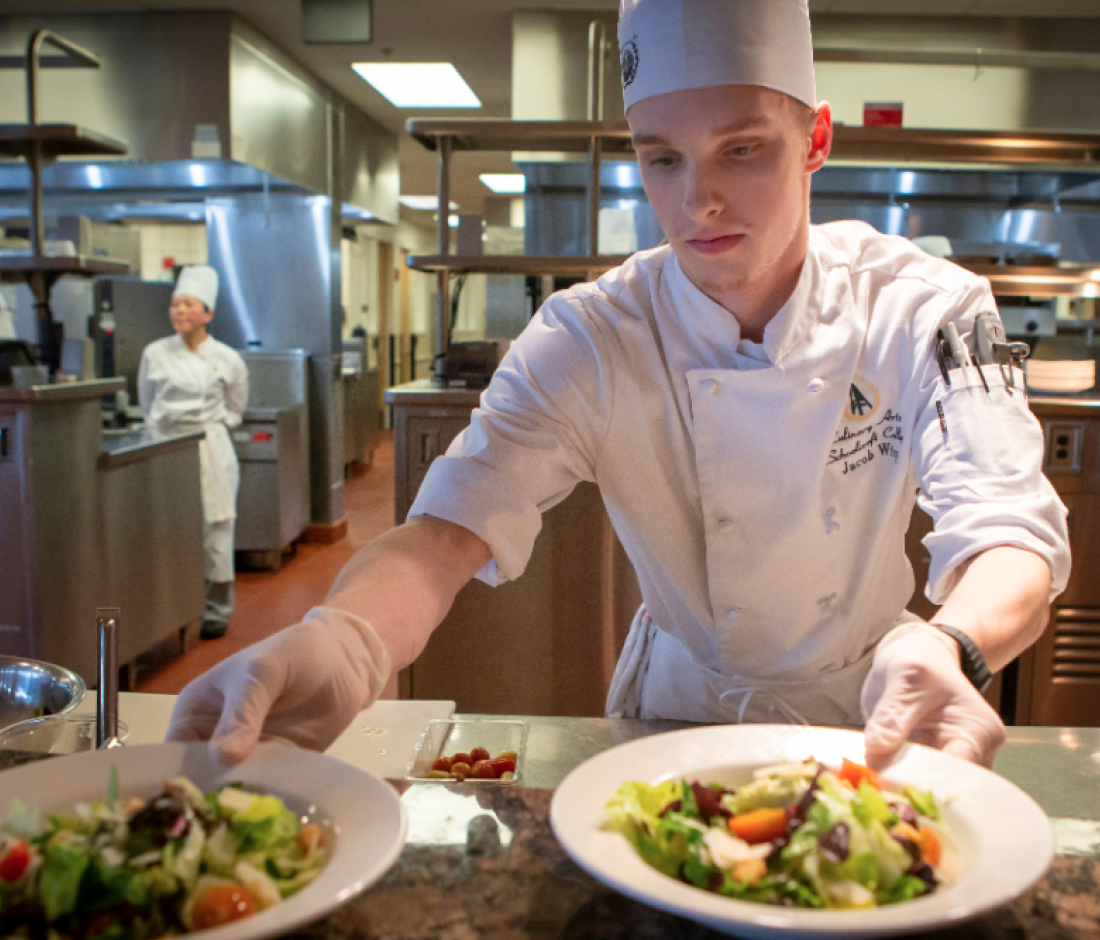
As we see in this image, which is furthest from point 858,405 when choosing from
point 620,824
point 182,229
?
point 182,229

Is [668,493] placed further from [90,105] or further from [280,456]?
[90,105]

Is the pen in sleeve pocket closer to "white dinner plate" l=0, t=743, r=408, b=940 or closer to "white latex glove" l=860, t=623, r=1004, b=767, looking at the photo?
"white latex glove" l=860, t=623, r=1004, b=767

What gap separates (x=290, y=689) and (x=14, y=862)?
28cm

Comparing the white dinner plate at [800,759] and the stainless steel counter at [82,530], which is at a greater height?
the white dinner plate at [800,759]

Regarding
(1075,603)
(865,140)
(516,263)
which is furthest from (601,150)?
(1075,603)

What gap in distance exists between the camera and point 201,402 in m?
5.27

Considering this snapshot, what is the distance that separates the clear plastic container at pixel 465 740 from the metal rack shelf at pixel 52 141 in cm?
362

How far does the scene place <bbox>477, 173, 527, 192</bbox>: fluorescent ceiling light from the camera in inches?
469

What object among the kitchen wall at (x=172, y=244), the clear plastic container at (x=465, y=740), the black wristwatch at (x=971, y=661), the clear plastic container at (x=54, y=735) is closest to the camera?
the black wristwatch at (x=971, y=661)

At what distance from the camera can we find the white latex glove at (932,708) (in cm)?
81

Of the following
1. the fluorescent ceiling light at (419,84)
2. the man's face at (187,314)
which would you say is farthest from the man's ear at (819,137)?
the fluorescent ceiling light at (419,84)

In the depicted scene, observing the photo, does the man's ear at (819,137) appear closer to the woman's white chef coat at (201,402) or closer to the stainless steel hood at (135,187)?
the woman's white chef coat at (201,402)

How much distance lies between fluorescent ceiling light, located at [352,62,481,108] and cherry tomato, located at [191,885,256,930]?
22.4 feet

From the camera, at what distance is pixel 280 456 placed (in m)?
5.99
